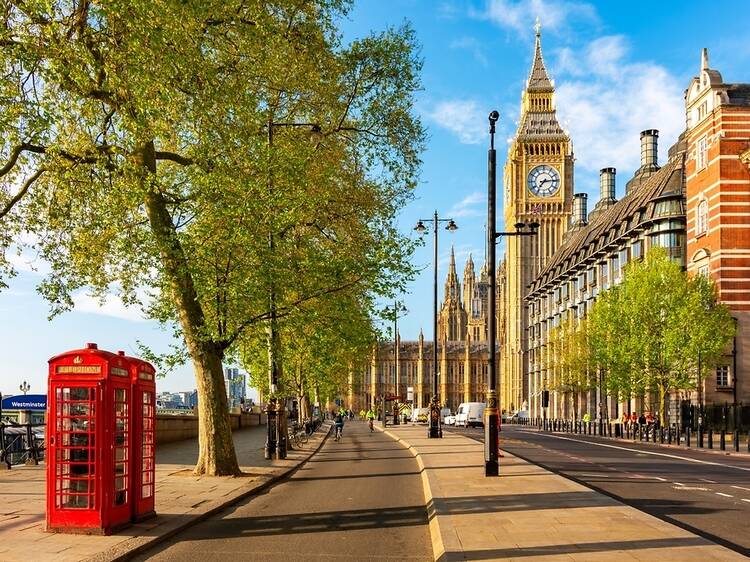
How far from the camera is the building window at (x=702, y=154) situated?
189ft

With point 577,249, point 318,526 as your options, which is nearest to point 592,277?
point 577,249

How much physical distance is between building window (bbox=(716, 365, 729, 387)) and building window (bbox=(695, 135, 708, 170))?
13005mm

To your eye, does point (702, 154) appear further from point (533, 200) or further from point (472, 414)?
point (533, 200)

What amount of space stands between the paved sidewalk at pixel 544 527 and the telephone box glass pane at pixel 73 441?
4515mm

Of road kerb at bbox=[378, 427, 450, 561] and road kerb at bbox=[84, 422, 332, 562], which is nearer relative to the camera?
road kerb at bbox=[84, 422, 332, 562]

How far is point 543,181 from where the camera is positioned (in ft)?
448

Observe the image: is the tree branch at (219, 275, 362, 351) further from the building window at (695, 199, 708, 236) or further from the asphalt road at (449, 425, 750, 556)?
the building window at (695, 199, 708, 236)

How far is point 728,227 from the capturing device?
55.0 metres

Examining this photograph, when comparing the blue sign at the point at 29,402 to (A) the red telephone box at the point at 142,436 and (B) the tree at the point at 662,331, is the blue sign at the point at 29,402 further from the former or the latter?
(B) the tree at the point at 662,331

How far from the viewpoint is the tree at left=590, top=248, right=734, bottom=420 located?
51469 millimetres

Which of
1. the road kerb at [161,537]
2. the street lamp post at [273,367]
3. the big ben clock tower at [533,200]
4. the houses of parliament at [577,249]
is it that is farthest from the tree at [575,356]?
the big ben clock tower at [533,200]

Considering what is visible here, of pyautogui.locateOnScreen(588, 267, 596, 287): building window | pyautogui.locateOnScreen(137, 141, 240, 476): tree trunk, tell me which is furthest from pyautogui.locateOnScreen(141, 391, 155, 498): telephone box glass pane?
pyautogui.locateOnScreen(588, 267, 596, 287): building window

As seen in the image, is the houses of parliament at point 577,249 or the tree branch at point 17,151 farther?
the houses of parliament at point 577,249

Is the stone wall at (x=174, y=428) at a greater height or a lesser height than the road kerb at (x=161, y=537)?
lesser
